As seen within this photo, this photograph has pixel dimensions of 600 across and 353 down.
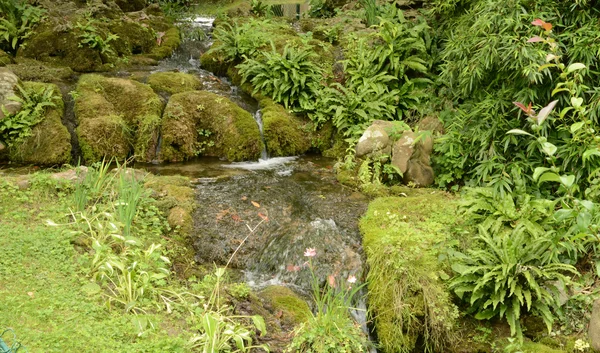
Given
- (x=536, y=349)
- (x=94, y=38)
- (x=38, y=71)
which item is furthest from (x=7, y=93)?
(x=536, y=349)

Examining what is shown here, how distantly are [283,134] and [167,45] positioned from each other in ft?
17.1

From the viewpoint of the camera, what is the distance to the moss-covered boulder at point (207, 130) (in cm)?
916

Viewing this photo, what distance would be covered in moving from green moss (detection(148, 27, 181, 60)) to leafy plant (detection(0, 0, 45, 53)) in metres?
2.64

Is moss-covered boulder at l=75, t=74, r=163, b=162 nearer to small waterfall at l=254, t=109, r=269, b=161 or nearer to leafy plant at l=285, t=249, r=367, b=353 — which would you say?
small waterfall at l=254, t=109, r=269, b=161

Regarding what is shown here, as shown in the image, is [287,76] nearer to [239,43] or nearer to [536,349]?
[239,43]

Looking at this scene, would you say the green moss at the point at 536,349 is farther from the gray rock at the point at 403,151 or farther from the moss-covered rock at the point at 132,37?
the moss-covered rock at the point at 132,37

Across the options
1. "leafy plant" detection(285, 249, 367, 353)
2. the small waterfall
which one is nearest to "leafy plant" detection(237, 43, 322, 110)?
the small waterfall

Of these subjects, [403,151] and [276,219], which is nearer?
[276,219]

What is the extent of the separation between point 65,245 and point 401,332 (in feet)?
11.8

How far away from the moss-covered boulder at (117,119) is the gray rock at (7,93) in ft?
3.34

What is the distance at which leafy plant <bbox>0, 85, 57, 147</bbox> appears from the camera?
8.53 metres

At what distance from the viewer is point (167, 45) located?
1289cm

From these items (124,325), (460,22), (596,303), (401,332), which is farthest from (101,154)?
(596,303)

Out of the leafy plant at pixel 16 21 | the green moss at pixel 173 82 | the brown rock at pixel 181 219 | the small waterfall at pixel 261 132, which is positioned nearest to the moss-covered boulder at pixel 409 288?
the brown rock at pixel 181 219
